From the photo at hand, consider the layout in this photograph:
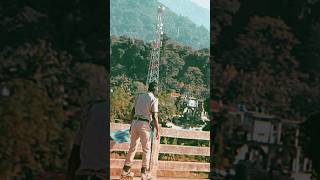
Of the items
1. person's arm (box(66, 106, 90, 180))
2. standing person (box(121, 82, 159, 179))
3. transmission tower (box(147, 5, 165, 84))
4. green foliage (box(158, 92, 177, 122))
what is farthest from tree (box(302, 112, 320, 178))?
transmission tower (box(147, 5, 165, 84))

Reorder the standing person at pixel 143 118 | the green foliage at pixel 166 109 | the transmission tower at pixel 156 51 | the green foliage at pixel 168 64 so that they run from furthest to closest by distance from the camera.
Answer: the green foliage at pixel 168 64, the transmission tower at pixel 156 51, the green foliage at pixel 166 109, the standing person at pixel 143 118

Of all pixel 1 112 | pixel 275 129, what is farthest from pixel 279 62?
pixel 1 112

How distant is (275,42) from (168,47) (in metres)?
15.1

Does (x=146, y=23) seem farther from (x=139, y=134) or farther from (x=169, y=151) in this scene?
(x=139, y=134)

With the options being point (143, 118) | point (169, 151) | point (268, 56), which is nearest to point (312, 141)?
point (268, 56)

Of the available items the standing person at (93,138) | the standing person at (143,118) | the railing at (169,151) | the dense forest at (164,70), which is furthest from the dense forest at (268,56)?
the dense forest at (164,70)

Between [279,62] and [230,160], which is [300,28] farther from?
[230,160]

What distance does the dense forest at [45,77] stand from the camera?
345 cm

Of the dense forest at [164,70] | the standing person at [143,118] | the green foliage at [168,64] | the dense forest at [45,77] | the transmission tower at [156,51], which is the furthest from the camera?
the green foliage at [168,64]

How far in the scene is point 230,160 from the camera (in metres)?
3.65

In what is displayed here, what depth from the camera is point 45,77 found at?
3492 mm

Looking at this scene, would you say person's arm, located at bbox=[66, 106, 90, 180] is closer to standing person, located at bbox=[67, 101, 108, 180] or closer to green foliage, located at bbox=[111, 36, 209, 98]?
standing person, located at bbox=[67, 101, 108, 180]

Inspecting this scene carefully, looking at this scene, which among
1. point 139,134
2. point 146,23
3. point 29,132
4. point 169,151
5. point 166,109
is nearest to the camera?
point 29,132

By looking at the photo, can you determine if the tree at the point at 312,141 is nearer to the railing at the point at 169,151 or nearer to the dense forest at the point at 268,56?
the dense forest at the point at 268,56
